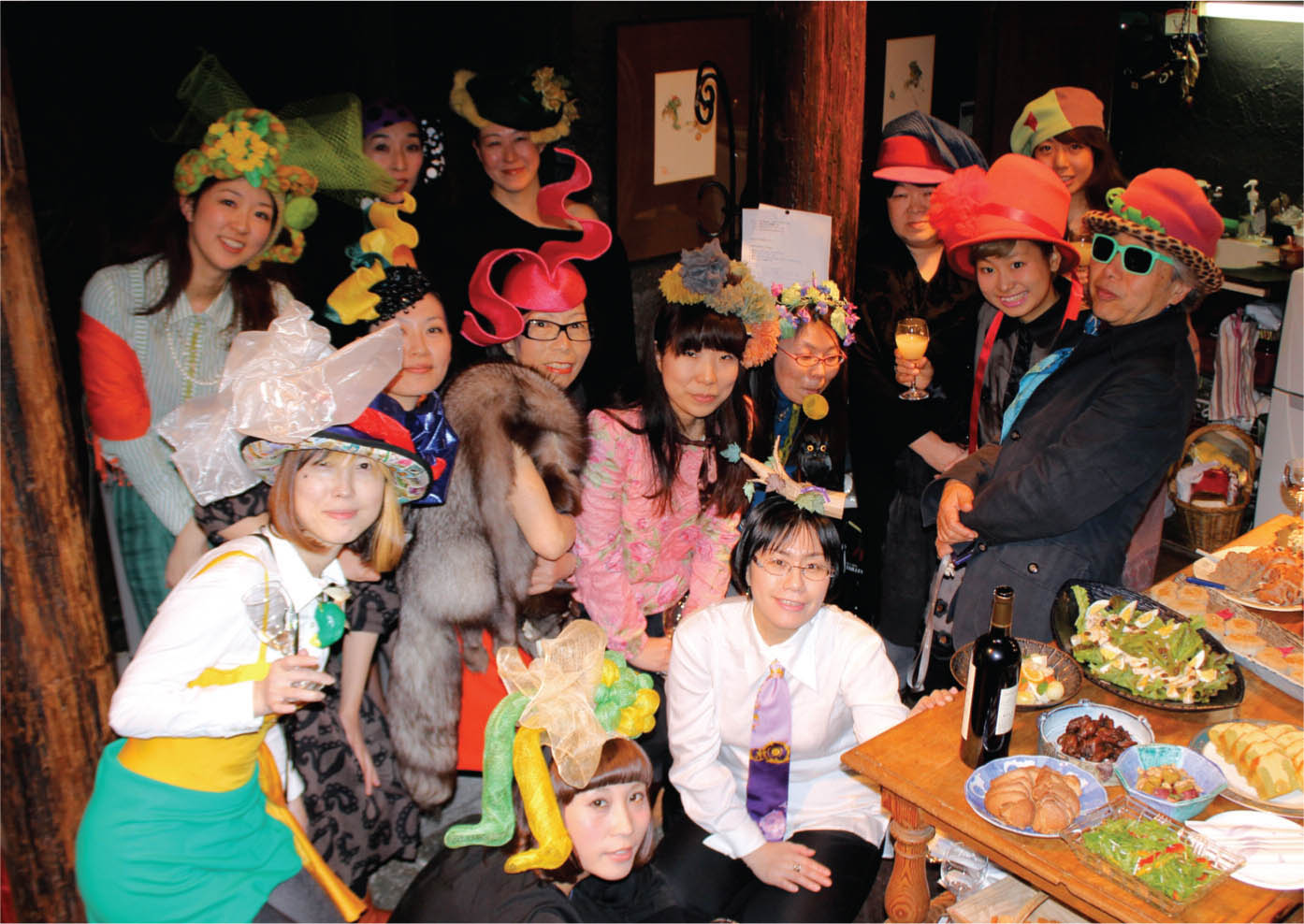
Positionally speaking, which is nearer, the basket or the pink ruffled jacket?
the pink ruffled jacket

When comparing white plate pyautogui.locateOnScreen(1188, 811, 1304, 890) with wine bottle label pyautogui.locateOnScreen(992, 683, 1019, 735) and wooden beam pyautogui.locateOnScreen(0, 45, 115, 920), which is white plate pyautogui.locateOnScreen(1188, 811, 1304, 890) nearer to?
wine bottle label pyautogui.locateOnScreen(992, 683, 1019, 735)

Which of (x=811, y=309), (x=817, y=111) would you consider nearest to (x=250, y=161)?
(x=811, y=309)

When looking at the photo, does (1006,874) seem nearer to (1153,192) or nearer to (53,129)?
(1153,192)

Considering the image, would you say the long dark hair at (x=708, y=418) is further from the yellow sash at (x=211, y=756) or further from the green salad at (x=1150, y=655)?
the yellow sash at (x=211, y=756)

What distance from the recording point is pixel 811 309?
3922 millimetres

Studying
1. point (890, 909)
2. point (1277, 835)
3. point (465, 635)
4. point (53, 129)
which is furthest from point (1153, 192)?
point (53, 129)

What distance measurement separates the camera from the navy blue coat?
339cm

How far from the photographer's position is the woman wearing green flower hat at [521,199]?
4246 mm

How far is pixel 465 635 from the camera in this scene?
Answer: 3.48m

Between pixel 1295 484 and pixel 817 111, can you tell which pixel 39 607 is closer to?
pixel 817 111

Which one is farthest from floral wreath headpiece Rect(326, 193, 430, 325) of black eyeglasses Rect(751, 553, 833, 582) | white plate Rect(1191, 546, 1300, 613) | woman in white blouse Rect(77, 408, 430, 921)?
white plate Rect(1191, 546, 1300, 613)

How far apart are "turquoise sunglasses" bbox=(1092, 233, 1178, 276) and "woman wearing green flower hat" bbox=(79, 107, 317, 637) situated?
8.54ft

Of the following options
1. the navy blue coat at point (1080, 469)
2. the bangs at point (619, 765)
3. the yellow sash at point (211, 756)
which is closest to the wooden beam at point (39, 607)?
the yellow sash at point (211, 756)

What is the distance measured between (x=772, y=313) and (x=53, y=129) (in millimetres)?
2609
